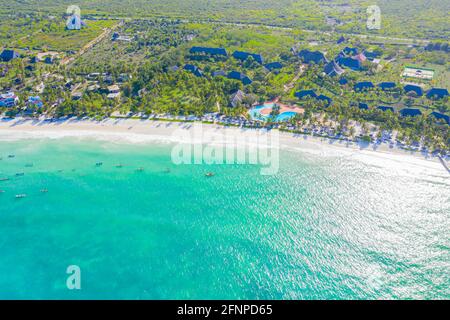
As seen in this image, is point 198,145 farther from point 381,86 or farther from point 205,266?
point 381,86

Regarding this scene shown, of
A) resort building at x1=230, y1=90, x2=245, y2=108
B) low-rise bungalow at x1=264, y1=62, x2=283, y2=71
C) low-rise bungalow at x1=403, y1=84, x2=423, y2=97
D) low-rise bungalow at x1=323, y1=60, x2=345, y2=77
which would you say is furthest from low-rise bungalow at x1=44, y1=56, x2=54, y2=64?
low-rise bungalow at x1=403, y1=84, x2=423, y2=97

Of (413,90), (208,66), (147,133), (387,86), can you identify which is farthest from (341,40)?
(147,133)

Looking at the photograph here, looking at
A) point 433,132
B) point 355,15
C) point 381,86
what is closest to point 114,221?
point 433,132

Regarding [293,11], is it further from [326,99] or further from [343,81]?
[326,99]

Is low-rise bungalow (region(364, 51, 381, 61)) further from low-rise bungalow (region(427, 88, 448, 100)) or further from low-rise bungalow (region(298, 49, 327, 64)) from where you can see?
low-rise bungalow (region(427, 88, 448, 100))

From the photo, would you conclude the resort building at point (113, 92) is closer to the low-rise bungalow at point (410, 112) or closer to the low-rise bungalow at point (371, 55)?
the low-rise bungalow at point (410, 112)
